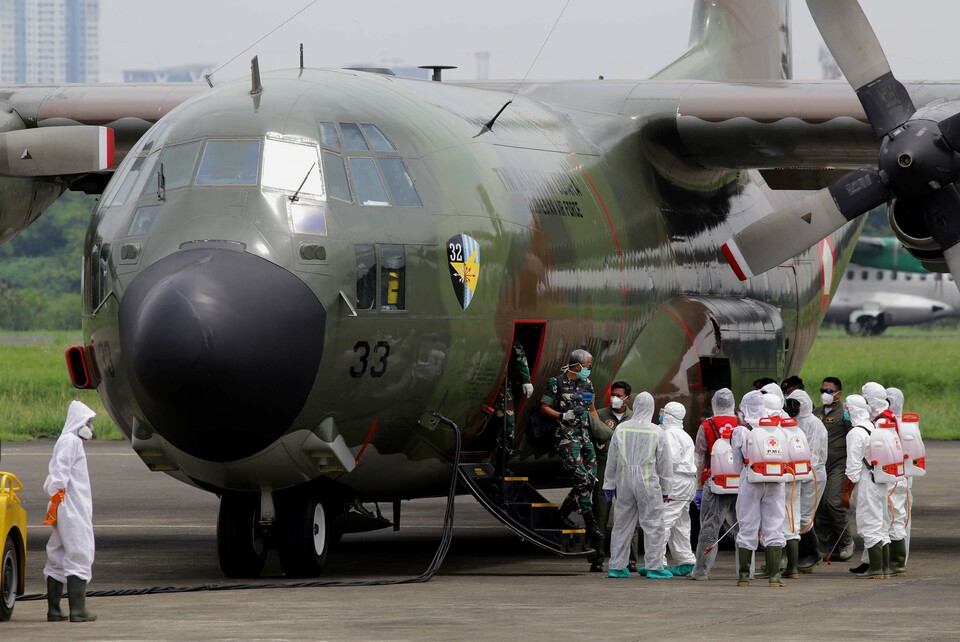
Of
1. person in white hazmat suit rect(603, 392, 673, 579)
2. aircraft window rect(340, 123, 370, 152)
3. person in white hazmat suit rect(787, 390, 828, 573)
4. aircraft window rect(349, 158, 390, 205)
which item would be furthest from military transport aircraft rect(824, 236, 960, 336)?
aircraft window rect(349, 158, 390, 205)

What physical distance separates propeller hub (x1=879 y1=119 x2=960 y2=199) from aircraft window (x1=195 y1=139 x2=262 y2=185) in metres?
5.65

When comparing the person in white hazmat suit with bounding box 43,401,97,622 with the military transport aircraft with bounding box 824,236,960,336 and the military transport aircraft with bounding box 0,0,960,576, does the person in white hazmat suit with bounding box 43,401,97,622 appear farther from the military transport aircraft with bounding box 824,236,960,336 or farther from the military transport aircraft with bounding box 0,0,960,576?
the military transport aircraft with bounding box 824,236,960,336

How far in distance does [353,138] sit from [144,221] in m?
1.71

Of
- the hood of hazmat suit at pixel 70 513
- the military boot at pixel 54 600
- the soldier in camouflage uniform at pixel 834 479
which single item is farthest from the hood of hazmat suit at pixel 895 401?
the military boot at pixel 54 600

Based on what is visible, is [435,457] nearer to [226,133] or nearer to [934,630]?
[226,133]

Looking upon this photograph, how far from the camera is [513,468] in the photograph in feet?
47.1

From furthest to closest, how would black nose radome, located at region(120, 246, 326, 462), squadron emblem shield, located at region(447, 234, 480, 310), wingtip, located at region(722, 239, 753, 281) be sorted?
wingtip, located at region(722, 239, 753, 281), squadron emblem shield, located at region(447, 234, 480, 310), black nose radome, located at region(120, 246, 326, 462)

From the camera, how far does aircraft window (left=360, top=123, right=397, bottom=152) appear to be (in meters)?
12.5

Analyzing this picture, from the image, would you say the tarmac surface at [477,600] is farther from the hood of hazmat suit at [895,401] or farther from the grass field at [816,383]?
the grass field at [816,383]

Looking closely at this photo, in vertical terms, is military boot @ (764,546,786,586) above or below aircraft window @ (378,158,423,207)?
below

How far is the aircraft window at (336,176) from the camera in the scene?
473 inches

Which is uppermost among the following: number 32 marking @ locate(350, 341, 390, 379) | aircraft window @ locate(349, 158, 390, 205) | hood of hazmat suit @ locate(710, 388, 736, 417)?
aircraft window @ locate(349, 158, 390, 205)

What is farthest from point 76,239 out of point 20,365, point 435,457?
point 435,457

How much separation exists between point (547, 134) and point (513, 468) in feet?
10.9
